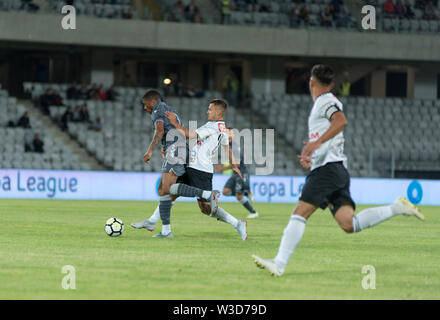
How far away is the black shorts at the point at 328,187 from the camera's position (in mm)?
8734

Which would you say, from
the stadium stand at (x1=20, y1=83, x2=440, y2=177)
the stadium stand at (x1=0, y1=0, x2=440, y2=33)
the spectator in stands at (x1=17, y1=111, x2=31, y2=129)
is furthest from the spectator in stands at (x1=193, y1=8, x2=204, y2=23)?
the spectator in stands at (x1=17, y1=111, x2=31, y2=129)

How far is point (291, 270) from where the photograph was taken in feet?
31.5

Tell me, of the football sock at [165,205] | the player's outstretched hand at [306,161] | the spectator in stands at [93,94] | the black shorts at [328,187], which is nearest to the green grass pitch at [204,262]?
the football sock at [165,205]

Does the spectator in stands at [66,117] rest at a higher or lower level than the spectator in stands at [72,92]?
lower

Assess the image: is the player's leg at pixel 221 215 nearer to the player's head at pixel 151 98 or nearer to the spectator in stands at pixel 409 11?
the player's head at pixel 151 98

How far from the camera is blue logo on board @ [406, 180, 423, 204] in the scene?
30453mm

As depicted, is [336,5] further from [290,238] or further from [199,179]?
[290,238]

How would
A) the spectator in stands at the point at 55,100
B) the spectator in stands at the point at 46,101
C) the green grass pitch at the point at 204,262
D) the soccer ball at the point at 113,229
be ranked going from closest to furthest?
the green grass pitch at the point at 204,262 → the soccer ball at the point at 113,229 → the spectator in stands at the point at 46,101 → the spectator in stands at the point at 55,100

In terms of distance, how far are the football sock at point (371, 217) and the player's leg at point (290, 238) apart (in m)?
0.61

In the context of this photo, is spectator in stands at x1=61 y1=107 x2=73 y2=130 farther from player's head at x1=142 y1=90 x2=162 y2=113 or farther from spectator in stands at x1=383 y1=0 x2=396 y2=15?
player's head at x1=142 y1=90 x2=162 y2=113

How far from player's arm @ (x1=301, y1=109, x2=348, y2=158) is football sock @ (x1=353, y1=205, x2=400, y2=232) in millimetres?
959

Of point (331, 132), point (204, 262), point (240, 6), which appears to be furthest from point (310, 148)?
point (240, 6)

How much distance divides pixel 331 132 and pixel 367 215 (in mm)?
1122
